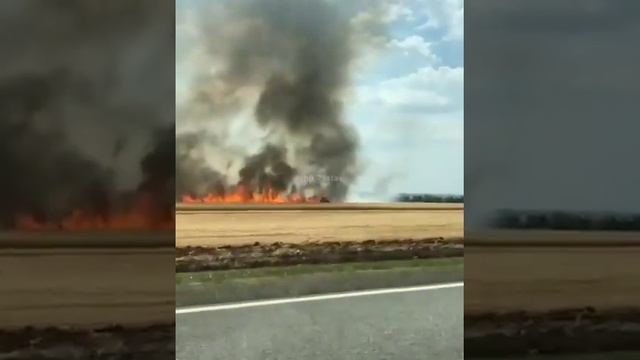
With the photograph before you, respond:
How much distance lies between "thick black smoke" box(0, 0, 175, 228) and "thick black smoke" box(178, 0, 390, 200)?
143 mm

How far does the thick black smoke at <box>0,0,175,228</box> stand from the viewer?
1.71 metres

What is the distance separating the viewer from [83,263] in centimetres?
176

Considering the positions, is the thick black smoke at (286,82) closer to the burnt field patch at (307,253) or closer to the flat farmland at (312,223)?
the flat farmland at (312,223)

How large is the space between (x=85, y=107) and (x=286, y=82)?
1.86 feet

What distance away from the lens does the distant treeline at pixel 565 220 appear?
216 cm

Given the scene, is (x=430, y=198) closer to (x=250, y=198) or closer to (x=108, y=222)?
(x=250, y=198)

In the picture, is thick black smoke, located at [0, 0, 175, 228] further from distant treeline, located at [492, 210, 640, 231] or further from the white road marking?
distant treeline, located at [492, 210, 640, 231]

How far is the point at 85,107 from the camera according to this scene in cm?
178

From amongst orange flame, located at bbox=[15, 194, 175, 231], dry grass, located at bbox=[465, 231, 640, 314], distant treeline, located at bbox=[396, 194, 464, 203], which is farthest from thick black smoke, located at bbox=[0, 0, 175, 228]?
dry grass, located at bbox=[465, 231, 640, 314]

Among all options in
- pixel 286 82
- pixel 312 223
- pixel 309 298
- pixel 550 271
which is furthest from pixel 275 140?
pixel 550 271

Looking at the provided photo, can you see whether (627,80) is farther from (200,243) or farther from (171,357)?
(171,357)

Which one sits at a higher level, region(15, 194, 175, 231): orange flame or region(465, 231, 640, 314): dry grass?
region(15, 194, 175, 231): orange flame

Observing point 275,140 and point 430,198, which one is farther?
point 430,198

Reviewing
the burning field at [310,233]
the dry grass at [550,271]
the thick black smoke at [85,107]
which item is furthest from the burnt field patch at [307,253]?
the thick black smoke at [85,107]
